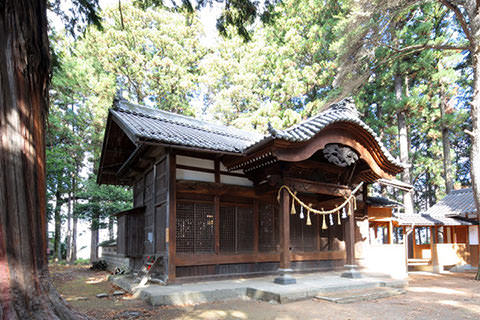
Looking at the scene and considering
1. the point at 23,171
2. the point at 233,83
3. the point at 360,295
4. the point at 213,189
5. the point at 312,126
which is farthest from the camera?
the point at 233,83

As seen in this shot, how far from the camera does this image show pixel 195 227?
346 inches

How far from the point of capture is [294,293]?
7195 mm

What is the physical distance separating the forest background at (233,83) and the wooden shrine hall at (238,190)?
8835mm

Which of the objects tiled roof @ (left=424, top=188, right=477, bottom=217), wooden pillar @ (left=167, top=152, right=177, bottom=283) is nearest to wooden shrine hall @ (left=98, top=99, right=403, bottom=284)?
wooden pillar @ (left=167, top=152, right=177, bottom=283)

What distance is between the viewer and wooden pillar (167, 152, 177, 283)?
8.04 meters

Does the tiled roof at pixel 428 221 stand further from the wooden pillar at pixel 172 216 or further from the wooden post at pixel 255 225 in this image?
the wooden pillar at pixel 172 216

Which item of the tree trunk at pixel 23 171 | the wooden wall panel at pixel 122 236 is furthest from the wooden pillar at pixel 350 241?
the tree trunk at pixel 23 171

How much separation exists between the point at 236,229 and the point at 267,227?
3.92 feet

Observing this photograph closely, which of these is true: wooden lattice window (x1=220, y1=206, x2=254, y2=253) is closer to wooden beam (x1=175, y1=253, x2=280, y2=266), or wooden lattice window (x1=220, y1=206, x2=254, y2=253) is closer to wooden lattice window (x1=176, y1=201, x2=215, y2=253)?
wooden beam (x1=175, y1=253, x2=280, y2=266)

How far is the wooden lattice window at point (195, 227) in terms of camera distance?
28.2 feet

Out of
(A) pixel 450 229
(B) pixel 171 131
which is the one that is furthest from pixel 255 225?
(A) pixel 450 229

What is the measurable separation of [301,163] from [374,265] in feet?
17.7

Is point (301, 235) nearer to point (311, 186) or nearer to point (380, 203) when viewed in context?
point (311, 186)

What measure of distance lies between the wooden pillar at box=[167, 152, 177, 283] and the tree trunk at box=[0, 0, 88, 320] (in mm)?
4342
